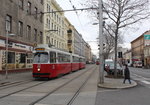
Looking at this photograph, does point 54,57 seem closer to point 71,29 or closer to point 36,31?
point 36,31

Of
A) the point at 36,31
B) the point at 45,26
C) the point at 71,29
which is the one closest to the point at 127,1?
the point at 36,31

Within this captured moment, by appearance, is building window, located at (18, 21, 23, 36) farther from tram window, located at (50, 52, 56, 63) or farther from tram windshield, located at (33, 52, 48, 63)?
tram windshield, located at (33, 52, 48, 63)

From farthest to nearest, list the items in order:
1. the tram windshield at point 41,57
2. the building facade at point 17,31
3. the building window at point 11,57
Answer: the building window at point 11,57
the building facade at point 17,31
the tram windshield at point 41,57

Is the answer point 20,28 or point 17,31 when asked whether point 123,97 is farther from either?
point 20,28

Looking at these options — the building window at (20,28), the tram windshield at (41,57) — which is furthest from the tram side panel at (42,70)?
the building window at (20,28)

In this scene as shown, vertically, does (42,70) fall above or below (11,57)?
below

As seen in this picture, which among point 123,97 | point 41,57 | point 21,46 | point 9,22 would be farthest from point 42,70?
point 21,46

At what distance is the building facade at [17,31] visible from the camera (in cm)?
2119

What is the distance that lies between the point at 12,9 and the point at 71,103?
19000mm

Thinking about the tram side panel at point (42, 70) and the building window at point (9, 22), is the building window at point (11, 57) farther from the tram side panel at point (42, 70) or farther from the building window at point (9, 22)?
the tram side panel at point (42, 70)

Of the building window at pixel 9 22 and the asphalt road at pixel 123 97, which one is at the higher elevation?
the building window at pixel 9 22

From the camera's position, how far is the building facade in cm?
2119

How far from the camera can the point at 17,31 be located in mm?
24719

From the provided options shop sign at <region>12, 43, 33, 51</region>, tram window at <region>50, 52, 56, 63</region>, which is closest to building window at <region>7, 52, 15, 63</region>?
shop sign at <region>12, 43, 33, 51</region>
